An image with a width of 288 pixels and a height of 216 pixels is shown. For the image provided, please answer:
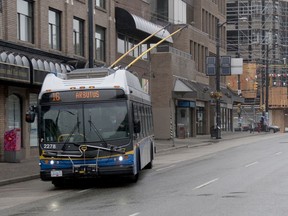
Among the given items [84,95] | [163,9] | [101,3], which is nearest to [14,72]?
[84,95]

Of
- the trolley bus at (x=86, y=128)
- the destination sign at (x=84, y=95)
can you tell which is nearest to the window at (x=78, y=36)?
the trolley bus at (x=86, y=128)

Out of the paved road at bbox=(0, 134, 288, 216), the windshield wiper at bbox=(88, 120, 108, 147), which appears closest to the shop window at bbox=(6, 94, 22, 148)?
the paved road at bbox=(0, 134, 288, 216)

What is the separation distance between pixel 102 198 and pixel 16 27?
47.0 ft

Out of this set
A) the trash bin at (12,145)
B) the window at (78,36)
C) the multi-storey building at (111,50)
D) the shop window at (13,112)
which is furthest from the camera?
the window at (78,36)

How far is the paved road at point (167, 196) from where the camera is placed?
35.4ft

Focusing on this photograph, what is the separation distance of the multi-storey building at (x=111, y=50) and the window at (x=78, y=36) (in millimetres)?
60

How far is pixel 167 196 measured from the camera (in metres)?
12.8

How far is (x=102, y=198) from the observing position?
1302 cm

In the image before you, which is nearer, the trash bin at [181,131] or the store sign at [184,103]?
the trash bin at [181,131]

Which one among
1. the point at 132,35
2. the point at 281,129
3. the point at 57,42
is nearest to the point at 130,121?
the point at 57,42

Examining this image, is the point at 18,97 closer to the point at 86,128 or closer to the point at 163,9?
the point at 86,128

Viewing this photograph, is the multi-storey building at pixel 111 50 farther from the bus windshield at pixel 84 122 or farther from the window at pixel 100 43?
the bus windshield at pixel 84 122

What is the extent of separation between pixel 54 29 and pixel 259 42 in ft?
192

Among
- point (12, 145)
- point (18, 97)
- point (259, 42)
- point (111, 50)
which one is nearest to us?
point (12, 145)
